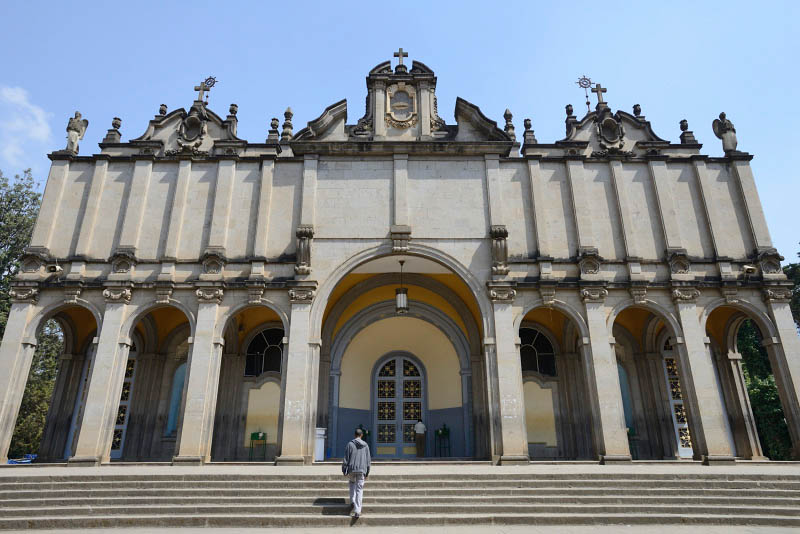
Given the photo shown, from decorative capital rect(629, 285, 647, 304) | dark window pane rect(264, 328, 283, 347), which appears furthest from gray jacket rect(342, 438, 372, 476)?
decorative capital rect(629, 285, 647, 304)

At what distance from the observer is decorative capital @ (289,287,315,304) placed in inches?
579

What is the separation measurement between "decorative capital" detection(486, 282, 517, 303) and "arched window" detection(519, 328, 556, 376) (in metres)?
3.60

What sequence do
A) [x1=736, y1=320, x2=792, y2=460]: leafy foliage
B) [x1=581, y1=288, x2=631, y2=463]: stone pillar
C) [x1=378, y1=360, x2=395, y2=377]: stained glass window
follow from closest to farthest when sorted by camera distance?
[x1=581, y1=288, x2=631, y2=463]: stone pillar, [x1=378, y1=360, x2=395, y2=377]: stained glass window, [x1=736, y1=320, x2=792, y2=460]: leafy foliage

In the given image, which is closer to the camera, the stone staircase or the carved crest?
the stone staircase

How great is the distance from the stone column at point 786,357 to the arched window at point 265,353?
16402 millimetres

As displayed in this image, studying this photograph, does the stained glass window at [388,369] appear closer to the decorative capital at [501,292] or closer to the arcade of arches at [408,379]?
A: the arcade of arches at [408,379]

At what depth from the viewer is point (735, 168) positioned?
659 inches

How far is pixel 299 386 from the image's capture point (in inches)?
545

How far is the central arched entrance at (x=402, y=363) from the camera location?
17.4 meters

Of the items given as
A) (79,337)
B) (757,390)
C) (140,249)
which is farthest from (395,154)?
(757,390)

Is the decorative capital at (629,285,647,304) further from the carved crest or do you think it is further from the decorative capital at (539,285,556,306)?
A: the carved crest

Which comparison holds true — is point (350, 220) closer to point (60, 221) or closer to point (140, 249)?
point (140, 249)

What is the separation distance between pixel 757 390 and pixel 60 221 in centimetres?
2898

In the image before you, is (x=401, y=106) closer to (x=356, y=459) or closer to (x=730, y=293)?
(x=730, y=293)
